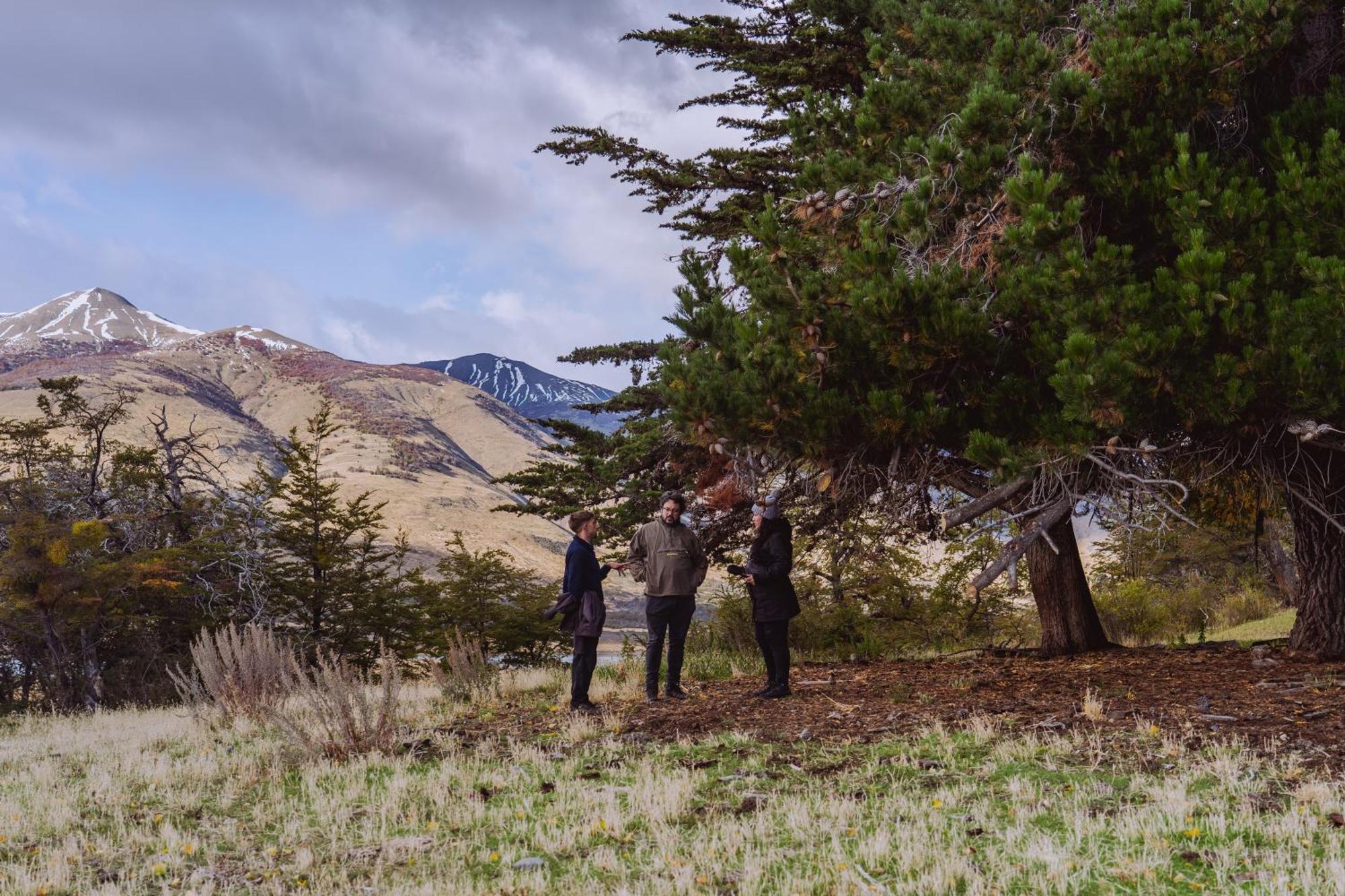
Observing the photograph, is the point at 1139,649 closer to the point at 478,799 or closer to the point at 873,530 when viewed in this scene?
the point at 873,530

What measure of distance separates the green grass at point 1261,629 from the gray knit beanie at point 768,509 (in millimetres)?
11171

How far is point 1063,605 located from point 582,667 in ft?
21.9

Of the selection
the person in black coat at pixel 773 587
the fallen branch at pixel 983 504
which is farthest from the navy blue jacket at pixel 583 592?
the fallen branch at pixel 983 504

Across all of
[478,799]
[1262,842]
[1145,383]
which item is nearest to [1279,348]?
[1145,383]

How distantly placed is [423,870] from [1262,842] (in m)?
3.73

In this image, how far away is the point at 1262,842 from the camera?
13.6 feet

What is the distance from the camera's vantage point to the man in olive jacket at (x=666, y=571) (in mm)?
9406

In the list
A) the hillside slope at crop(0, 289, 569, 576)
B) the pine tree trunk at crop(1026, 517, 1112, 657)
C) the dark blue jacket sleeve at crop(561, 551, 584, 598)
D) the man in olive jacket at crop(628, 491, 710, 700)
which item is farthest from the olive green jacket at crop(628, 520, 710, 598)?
the hillside slope at crop(0, 289, 569, 576)

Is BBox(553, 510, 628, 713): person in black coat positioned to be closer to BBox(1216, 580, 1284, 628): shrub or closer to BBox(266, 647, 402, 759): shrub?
BBox(266, 647, 402, 759): shrub

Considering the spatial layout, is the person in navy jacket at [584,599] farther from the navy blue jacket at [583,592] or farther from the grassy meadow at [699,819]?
the grassy meadow at [699,819]

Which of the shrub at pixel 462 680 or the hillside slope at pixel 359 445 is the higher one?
the hillside slope at pixel 359 445

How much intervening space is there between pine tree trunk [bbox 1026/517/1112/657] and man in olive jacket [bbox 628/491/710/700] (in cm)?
536

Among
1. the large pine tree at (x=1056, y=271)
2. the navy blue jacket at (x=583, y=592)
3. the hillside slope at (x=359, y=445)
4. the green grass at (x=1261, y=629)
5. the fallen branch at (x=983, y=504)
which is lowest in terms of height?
the green grass at (x=1261, y=629)

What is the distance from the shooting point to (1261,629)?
18.4m
